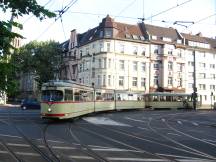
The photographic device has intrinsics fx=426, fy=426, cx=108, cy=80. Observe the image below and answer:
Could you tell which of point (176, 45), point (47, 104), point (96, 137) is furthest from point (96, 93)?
point (176, 45)

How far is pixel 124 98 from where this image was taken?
49.5 metres

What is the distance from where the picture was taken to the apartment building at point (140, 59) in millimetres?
75625

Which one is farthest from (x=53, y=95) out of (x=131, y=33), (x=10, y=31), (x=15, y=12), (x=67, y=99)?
(x=131, y=33)

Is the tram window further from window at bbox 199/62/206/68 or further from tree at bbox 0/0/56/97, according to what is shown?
window at bbox 199/62/206/68

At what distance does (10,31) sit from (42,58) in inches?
2891

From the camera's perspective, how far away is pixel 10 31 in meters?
10.6

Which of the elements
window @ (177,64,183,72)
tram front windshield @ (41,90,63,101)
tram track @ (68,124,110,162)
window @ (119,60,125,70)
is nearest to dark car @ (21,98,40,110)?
tram front windshield @ (41,90,63,101)

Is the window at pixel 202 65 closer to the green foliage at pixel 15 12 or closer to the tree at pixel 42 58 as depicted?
the tree at pixel 42 58

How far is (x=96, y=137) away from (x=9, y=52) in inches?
347

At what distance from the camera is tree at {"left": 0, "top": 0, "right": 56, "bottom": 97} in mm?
10508

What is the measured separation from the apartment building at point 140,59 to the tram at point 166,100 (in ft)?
47.0

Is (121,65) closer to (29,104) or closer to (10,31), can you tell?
(29,104)

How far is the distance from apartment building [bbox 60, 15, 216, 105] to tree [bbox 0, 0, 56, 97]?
60810 mm

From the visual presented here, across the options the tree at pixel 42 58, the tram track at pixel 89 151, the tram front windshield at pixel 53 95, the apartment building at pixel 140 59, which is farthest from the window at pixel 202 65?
the tram track at pixel 89 151
